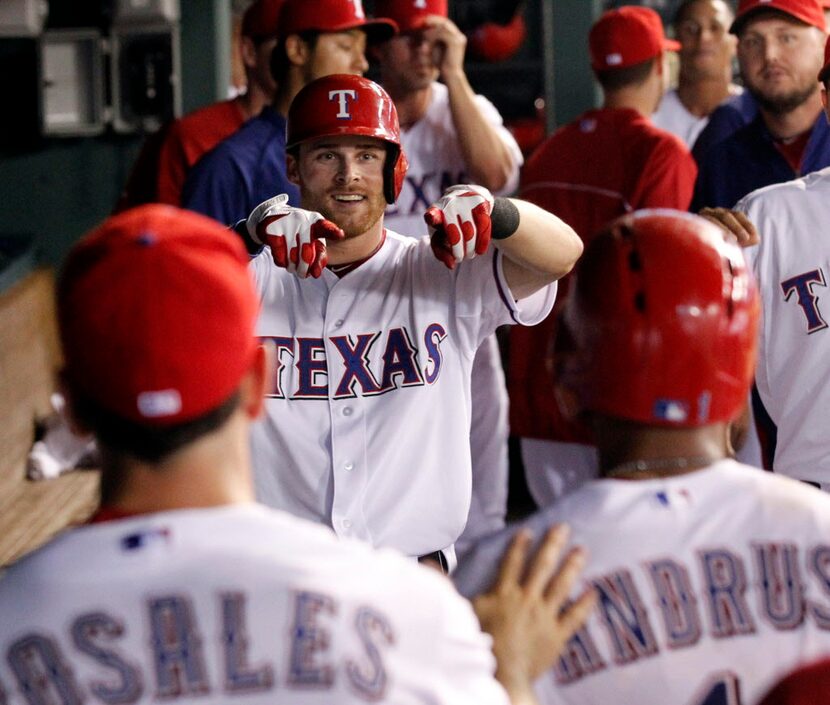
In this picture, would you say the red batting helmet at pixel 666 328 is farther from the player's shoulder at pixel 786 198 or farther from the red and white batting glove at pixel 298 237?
the player's shoulder at pixel 786 198

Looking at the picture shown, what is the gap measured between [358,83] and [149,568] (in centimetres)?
170

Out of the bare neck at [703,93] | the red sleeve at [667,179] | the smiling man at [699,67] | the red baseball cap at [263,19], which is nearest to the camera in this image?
the red sleeve at [667,179]

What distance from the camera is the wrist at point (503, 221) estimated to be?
2.57 metres

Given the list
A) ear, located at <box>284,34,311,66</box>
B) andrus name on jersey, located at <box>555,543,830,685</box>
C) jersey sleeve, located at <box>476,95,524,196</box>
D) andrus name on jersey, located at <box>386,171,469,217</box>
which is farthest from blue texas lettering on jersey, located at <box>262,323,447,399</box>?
jersey sleeve, located at <box>476,95,524,196</box>

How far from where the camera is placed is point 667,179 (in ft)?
14.3

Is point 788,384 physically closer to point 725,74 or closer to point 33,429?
point 725,74

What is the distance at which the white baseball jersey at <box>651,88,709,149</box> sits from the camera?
584 cm

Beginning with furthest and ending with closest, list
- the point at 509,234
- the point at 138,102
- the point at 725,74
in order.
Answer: the point at 138,102
the point at 725,74
the point at 509,234

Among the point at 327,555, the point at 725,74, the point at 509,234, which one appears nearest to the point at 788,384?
the point at 509,234

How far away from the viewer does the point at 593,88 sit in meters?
7.16

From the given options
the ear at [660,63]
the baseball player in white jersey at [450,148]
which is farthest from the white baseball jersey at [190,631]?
the ear at [660,63]

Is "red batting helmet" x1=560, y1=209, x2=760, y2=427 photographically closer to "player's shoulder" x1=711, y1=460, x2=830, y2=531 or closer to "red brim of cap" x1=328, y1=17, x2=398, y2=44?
"player's shoulder" x1=711, y1=460, x2=830, y2=531

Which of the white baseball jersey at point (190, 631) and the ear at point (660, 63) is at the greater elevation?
the ear at point (660, 63)

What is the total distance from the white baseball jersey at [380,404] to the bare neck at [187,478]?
130 centimetres
